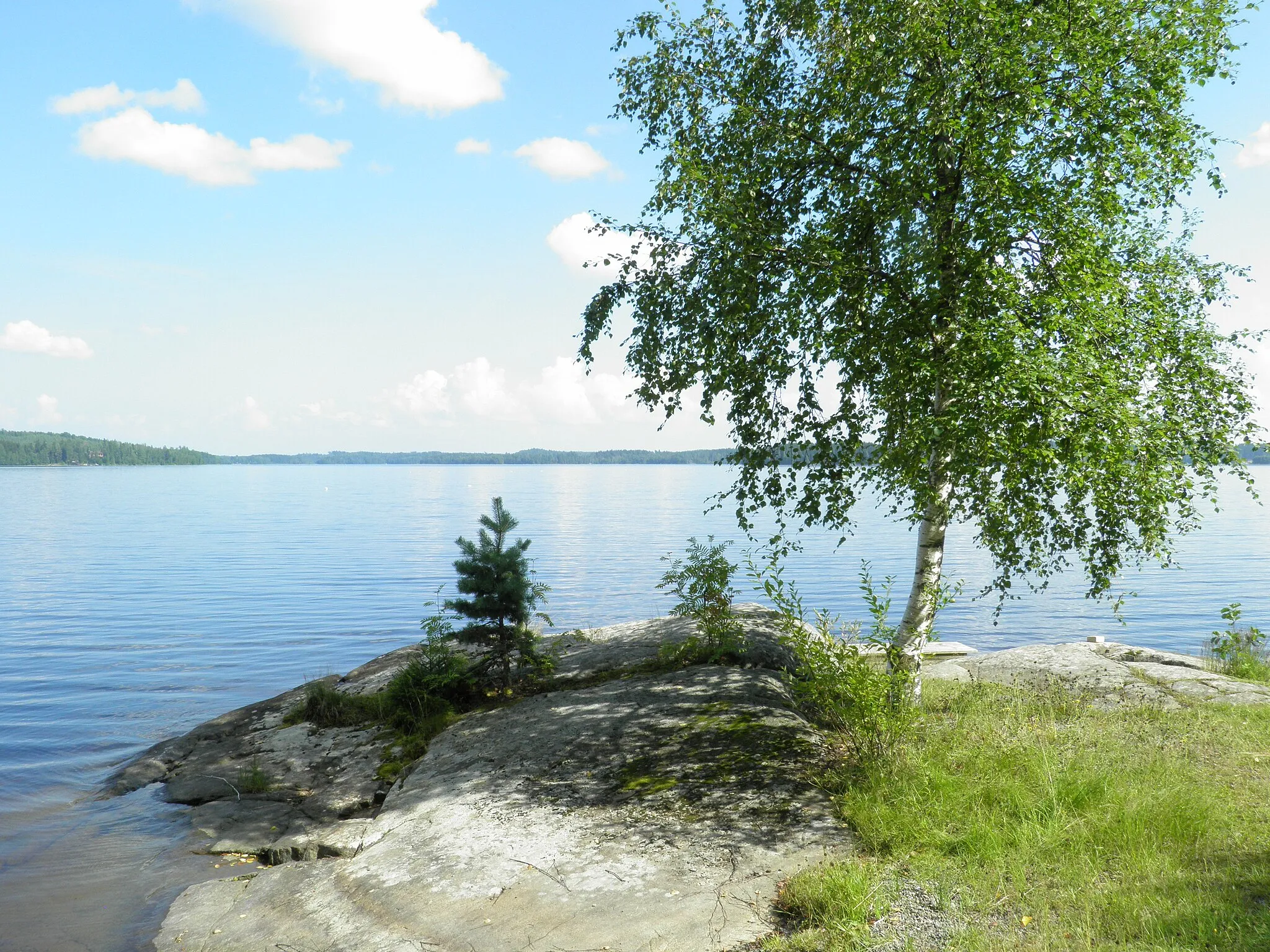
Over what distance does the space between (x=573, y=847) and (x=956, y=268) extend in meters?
7.74

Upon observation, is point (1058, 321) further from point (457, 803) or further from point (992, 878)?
point (457, 803)

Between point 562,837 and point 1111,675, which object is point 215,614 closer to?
point 562,837

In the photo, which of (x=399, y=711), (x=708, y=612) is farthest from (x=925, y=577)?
(x=399, y=711)

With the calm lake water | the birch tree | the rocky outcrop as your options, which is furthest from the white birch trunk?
the calm lake water

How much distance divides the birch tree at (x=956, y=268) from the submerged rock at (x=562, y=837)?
325cm

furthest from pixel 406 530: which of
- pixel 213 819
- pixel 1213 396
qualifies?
pixel 1213 396

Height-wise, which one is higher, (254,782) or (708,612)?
(708,612)

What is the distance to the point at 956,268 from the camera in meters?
10.1

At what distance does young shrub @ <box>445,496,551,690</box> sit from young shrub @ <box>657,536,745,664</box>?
205 centimetres

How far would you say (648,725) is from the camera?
1022cm

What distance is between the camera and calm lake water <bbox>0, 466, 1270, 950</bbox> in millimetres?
10445

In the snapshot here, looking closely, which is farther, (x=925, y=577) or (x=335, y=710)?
(x=335, y=710)

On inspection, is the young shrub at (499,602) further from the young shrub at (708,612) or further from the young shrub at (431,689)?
the young shrub at (708,612)

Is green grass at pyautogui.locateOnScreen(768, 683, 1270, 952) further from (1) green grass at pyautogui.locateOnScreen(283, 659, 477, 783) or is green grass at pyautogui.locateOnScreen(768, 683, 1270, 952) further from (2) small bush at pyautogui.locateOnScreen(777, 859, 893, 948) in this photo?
(1) green grass at pyautogui.locateOnScreen(283, 659, 477, 783)
